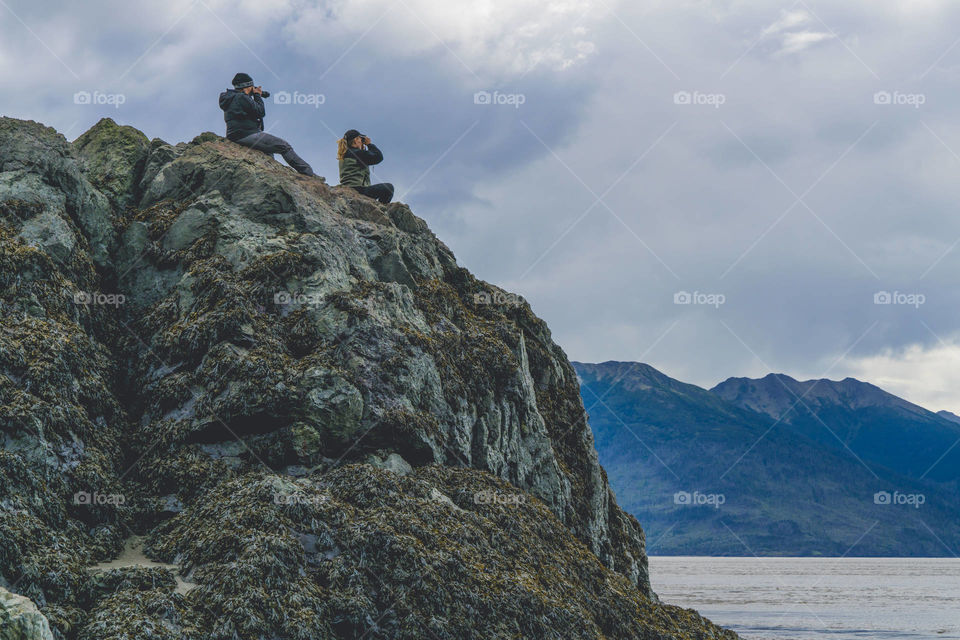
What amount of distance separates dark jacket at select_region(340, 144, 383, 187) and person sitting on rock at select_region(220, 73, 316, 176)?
5.06 ft

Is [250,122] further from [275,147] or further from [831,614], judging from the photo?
[831,614]

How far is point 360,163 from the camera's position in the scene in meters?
30.2

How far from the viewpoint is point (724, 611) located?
75.5 m

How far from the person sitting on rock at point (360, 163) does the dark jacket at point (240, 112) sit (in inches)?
134

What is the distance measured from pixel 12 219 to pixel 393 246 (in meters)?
11.3

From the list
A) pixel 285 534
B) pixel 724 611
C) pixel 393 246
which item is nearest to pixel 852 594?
pixel 724 611

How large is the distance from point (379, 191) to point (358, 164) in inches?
64.1

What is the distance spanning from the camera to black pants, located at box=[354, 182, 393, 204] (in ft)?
97.0

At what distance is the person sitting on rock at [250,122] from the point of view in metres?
28.2

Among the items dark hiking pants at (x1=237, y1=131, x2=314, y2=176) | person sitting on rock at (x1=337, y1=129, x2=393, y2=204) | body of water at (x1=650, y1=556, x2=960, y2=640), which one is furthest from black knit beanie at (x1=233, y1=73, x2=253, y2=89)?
body of water at (x1=650, y1=556, x2=960, y2=640)

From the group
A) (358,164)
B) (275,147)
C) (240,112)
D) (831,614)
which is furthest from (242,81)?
(831,614)

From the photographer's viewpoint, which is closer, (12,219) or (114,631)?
(114,631)

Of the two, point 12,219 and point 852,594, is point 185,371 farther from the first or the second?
point 852,594

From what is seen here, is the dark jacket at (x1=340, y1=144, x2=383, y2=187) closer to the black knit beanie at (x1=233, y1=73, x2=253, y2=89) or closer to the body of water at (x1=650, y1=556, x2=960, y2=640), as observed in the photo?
the black knit beanie at (x1=233, y1=73, x2=253, y2=89)
